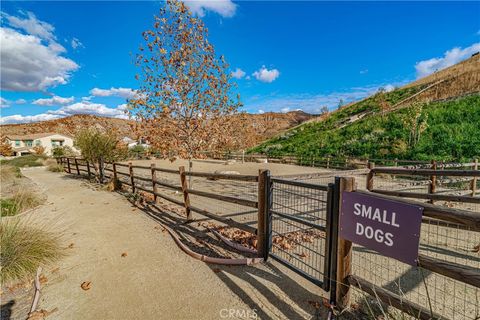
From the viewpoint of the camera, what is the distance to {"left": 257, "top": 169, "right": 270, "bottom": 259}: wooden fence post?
3.91 meters

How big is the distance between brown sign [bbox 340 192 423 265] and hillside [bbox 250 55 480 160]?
16.7 metres

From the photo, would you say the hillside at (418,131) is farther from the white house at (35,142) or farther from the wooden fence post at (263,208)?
the white house at (35,142)

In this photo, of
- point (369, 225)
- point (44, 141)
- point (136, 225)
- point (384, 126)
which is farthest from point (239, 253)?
point (44, 141)

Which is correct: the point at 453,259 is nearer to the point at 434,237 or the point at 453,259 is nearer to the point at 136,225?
the point at 434,237

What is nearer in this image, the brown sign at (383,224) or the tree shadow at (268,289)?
the brown sign at (383,224)

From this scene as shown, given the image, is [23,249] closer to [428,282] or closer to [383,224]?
[383,224]

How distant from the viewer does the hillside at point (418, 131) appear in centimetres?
1616

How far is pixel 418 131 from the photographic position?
18.0 m

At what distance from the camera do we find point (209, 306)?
3000mm

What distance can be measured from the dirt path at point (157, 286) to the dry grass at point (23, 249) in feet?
0.74

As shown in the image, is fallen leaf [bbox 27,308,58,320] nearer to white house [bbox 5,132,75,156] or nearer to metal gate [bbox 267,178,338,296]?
metal gate [bbox 267,178,338,296]

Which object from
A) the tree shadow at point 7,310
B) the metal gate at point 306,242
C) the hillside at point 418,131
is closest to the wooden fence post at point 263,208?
the metal gate at point 306,242

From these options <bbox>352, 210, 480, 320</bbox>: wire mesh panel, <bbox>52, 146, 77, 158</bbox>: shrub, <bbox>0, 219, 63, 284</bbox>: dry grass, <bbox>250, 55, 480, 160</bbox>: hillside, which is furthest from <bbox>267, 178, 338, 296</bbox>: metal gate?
<bbox>52, 146, 77, 158</bbox>: shrub

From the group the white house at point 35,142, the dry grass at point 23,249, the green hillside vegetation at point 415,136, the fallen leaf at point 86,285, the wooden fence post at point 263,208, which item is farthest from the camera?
the white house at point 35,142
